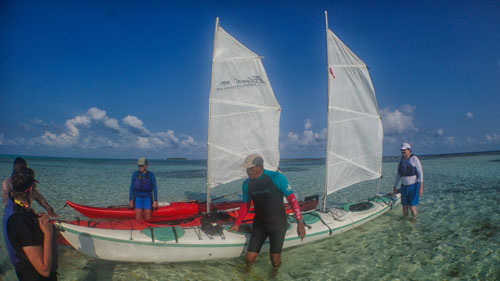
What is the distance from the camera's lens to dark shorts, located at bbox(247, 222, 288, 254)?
5.75 meters

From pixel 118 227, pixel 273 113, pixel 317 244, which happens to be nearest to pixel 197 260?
pixel 118 227

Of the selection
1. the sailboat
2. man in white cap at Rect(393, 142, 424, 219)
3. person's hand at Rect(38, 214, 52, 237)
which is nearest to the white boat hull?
the sailboat

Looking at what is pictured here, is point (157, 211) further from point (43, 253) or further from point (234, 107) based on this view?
point (43, 253)

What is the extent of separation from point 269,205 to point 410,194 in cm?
644

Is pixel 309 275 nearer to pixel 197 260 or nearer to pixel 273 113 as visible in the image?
pixel 197 260

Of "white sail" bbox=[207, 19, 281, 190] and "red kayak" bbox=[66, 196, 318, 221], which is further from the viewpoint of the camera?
"red kayak" bbox=[66, 196, 318, 221]

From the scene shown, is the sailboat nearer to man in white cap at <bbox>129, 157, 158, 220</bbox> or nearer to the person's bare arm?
man in white cap at <bbox>129, 157, 158, 220</bbox>

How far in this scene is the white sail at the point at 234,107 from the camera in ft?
29.3

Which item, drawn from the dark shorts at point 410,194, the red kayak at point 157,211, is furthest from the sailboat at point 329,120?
the red kayak at point 157,211

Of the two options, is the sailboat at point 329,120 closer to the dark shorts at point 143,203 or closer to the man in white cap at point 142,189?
the man in white cap at point 142,189

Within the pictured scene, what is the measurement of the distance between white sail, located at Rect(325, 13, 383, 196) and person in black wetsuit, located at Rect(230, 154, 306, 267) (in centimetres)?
351

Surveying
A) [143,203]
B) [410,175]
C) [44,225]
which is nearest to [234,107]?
[143,203]

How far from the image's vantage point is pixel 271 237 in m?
5.82

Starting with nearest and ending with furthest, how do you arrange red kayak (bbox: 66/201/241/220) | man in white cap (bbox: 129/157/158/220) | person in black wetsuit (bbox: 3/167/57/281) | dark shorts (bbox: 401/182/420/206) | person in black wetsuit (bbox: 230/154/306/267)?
person in black wetsuit (bbox: 3/167/57/281)
person in black wetsuit (bbox: 230/154/306/267)
man in white cap (bbox: 129/157/158/220)
dark shorts (bbox: 401/182/420/206)
red kayak (bbox: 66/201/241/220)
